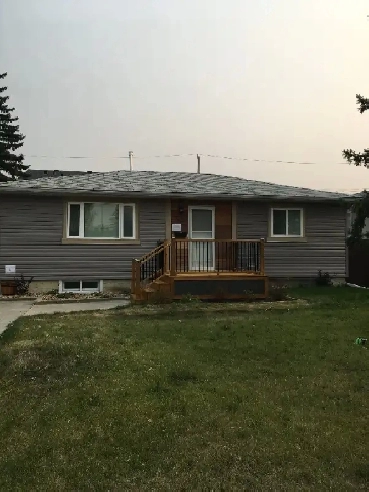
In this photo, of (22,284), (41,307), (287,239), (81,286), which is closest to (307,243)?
(287,239)

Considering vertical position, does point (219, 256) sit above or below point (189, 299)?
above

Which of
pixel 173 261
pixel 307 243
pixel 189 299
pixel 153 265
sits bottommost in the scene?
pixel 189 299

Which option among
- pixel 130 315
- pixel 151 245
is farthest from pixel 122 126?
pixel 130 315

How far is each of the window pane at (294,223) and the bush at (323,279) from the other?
4.66 ft

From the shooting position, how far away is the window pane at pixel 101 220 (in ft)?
43.8

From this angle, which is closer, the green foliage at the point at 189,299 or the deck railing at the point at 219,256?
the green foliage at the point at 189,299

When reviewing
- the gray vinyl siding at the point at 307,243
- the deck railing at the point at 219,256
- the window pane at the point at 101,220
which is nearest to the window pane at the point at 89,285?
the window pane at the point at 101,220

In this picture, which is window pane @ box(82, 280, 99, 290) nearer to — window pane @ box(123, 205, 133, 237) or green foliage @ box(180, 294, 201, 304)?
window pane @ box(123, 205, 133, 237)

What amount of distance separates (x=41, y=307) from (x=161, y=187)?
5.07 meters

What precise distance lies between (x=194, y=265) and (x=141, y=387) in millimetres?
9117

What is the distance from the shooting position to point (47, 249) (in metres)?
13.1

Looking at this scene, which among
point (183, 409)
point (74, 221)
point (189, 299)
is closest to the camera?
point (183, 409)

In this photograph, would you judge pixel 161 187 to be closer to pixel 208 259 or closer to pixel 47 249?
pixel 208 259

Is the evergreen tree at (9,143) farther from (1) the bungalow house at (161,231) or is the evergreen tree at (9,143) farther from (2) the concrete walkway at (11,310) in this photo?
(2) the concrete walkway at (11,310)
